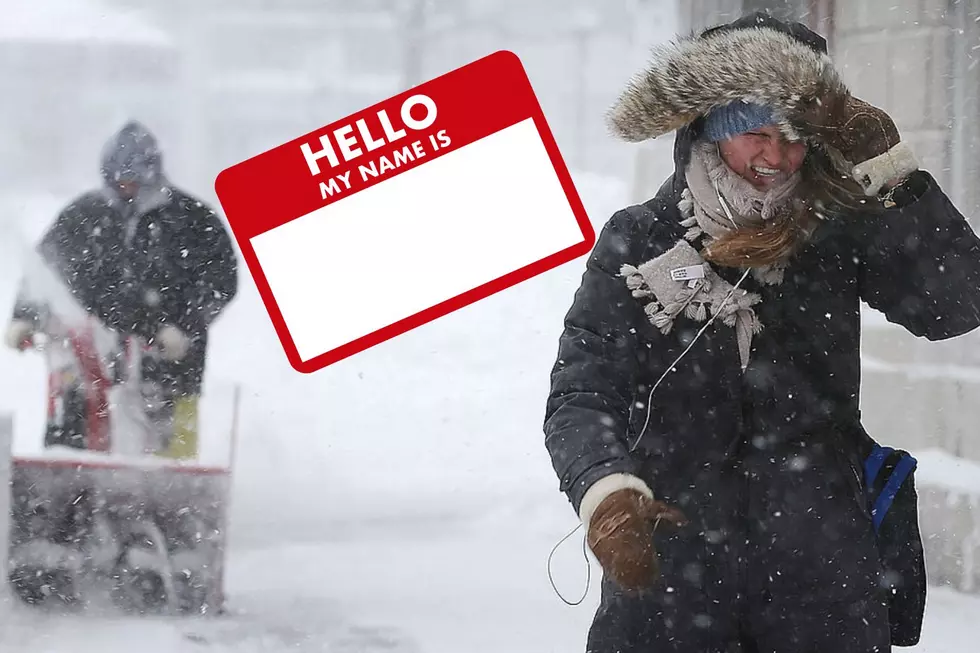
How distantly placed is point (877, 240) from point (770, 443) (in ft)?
1.07

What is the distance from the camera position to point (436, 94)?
27.0ft

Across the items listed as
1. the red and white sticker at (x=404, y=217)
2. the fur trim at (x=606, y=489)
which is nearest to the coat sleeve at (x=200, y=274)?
the red and white sticker at (x=404, y=217)

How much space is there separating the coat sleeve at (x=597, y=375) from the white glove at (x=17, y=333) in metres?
3.30

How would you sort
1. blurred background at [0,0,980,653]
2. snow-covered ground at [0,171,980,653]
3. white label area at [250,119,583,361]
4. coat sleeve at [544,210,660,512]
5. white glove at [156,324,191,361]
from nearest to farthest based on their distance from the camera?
1. coat sleeve at [544,210,660,512]
2. snow-covered ground at [0,171,980,653]
3. white glove at [156,324,191,361]
4. blurred background at [0,0,980,653]
5. white label area at [250,119,583,361]

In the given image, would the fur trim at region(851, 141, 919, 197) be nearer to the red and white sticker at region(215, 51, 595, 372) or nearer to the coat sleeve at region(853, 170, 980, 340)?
the coat sleeve at region(853, 170, 980, 340)

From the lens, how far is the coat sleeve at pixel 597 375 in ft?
6.26

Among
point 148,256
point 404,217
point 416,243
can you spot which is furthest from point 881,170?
point 404,217

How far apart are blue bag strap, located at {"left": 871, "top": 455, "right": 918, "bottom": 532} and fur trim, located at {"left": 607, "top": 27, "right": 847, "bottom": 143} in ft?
1.64

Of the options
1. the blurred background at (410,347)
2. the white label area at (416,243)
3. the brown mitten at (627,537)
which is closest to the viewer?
the brown mitten at (627,537)

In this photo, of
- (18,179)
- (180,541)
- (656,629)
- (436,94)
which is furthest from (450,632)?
(18,179)

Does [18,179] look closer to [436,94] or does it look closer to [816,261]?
[436,94]

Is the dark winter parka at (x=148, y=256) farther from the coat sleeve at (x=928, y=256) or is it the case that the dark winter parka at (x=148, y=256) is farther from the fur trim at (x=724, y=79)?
the coat sleeve at (x=928, y=256)

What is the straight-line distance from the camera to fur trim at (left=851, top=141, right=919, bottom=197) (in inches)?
75.4

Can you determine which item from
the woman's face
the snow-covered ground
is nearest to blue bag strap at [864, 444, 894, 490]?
the woman's face
